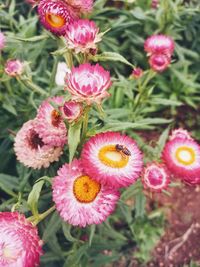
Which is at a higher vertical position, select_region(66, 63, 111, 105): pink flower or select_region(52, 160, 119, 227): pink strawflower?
select_region(66, 63, 111, 105): pink flower

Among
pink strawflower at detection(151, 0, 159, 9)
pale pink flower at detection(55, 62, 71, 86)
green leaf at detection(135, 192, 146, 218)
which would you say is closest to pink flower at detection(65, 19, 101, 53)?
pale pink flower at detection(55, 62, 71, 86)

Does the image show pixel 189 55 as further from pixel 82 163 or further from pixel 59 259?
pixel 82 163

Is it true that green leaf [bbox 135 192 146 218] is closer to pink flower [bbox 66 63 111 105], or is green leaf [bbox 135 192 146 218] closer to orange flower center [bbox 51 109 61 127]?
orange flower center [bbox 51 109 61 127]

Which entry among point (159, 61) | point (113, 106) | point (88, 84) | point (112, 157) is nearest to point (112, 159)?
point (112, 157)

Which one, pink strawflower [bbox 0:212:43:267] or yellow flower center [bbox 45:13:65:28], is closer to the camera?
pink strawflower [bbox 0:212:43:267]

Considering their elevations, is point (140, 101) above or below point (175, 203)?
above

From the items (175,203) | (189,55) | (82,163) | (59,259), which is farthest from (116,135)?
(189,55)

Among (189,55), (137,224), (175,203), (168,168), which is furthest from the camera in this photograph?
(189,55)
